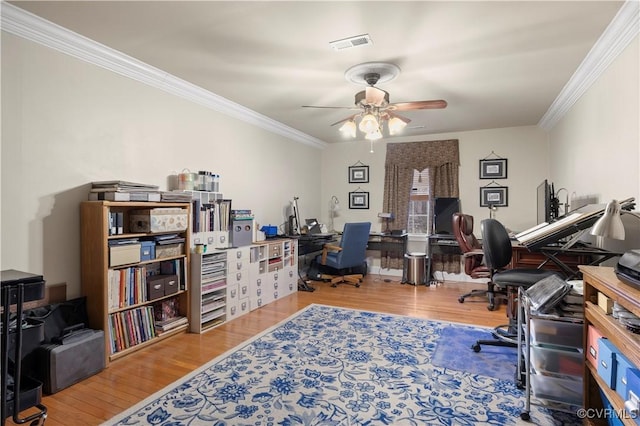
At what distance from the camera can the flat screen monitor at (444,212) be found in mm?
5609

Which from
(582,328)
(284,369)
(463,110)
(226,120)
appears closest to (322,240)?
(226,120)

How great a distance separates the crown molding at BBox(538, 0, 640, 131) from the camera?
84.7 inches

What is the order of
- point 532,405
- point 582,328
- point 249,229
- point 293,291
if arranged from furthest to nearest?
1. point 293,291
2. point 249,229
3. point 532,405
4. point 582,328

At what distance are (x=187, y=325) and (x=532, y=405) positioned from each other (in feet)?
9.29

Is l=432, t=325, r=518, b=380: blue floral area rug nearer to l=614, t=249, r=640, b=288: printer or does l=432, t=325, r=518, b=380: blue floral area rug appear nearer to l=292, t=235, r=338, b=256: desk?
l=614, t=249, r=640, b=288: printer

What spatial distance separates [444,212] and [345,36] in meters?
3.90

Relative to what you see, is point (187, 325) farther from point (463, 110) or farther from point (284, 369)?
point (463, 110)

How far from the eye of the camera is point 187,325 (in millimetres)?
3312

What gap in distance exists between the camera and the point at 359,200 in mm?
6391

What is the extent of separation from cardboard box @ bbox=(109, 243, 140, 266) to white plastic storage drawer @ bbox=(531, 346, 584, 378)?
9.38 feet

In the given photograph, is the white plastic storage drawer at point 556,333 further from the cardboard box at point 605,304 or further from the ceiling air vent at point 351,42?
the ceiling air vent at point 351,42

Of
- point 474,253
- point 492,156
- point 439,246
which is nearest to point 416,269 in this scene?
point 439,246

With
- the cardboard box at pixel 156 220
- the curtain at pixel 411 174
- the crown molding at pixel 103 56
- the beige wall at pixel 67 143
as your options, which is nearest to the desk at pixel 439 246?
the curtain at pixel 411 174

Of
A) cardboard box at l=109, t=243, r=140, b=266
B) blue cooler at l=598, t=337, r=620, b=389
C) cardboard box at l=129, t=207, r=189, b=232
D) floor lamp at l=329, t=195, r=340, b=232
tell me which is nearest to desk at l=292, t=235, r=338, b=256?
floor lamp at l=329, t=195, r=340, b=232
